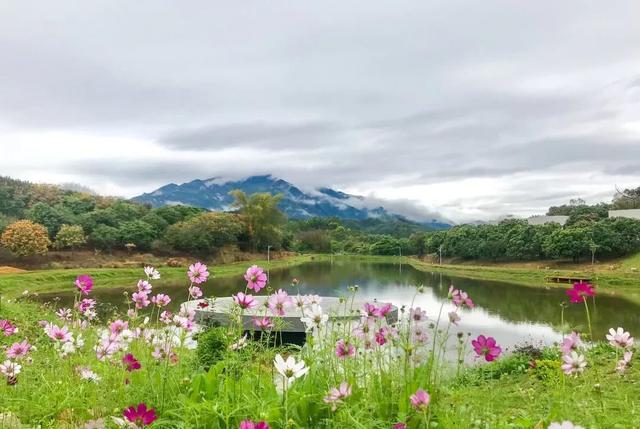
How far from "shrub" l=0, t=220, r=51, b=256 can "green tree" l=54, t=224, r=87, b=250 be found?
3.01 meters

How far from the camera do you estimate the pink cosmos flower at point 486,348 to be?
1771 mm

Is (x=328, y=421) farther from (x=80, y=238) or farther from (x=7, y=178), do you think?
(x=7, y=178)

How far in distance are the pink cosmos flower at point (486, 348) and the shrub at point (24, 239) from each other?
36.8 m

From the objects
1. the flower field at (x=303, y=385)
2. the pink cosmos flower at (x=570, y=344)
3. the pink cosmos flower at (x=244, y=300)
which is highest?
the pink cosmos flower at (x=244, y=300)

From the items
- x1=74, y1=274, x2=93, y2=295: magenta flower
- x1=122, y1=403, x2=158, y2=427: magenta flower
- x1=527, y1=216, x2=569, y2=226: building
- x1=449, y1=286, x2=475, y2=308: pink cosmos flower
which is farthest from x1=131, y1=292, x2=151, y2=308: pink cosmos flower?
x1=527, y1=216, x2=569, y2=226: building

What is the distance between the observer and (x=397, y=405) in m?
2.13

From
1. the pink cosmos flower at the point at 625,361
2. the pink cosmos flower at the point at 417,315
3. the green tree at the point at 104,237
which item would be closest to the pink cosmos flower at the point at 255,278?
the pink cosmos flower at the point at 417,315

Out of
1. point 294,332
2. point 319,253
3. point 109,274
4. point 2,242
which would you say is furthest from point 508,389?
point 319,253

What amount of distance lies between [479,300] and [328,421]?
852 inches

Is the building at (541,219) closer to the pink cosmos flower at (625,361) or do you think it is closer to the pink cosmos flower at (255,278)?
the pink cosmos flower at (625,361)

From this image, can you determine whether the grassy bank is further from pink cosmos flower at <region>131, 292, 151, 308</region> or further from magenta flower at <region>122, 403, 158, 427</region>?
magenta flower at <region>122, 403, 158, 427</region>

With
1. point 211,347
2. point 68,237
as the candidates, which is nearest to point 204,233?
point 68,237

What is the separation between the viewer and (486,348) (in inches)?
70.3

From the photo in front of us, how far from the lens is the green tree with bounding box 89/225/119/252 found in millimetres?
41469
